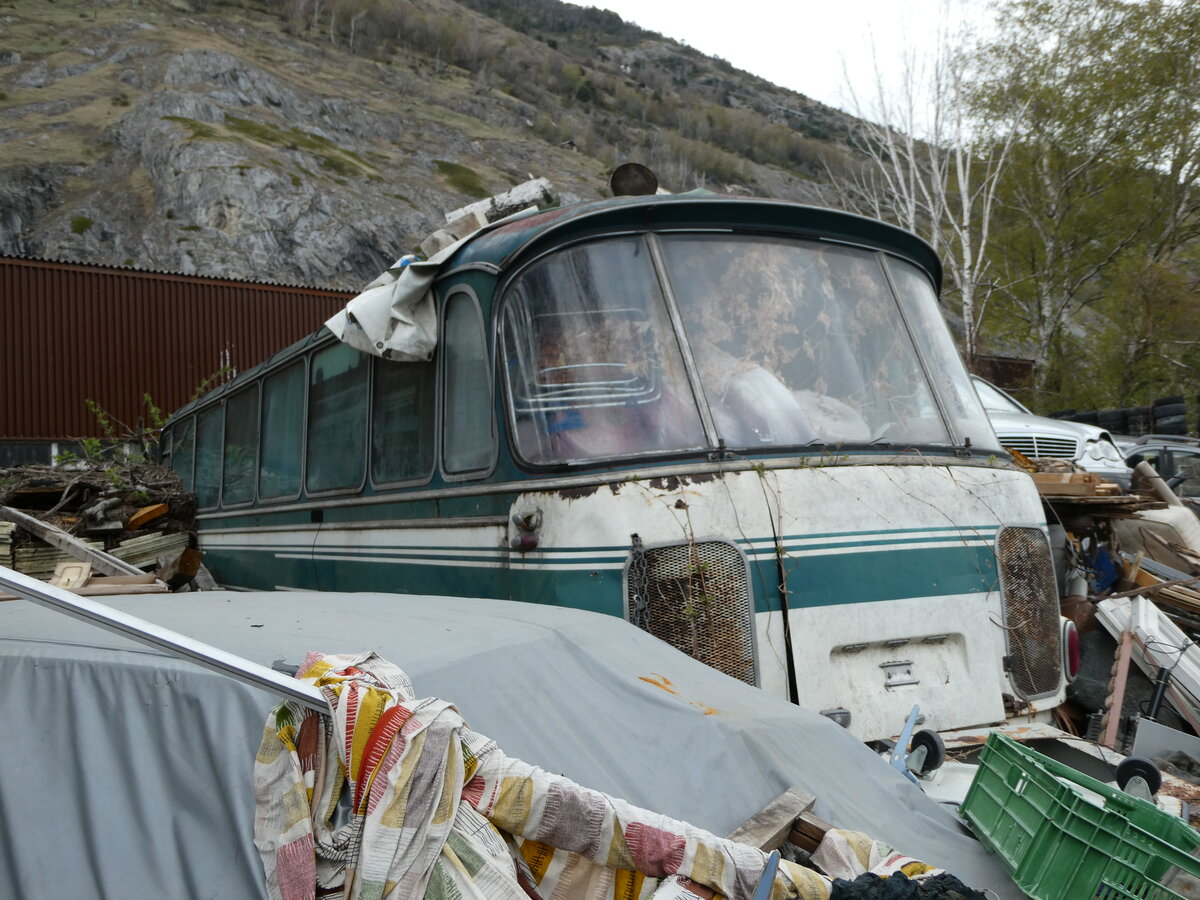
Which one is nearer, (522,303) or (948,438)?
(522,303)

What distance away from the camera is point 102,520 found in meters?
10.3

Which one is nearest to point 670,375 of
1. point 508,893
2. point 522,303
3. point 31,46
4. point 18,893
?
point 522,303

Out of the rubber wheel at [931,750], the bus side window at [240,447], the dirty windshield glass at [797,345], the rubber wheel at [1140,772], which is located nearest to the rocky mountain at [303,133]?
the bus side window at [240,447]

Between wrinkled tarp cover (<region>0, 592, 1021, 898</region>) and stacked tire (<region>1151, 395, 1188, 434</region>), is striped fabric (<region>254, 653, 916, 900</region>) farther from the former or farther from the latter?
stacked tire (<region>1151, 395, 1188, 434</region>)

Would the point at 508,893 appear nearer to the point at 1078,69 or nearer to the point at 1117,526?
the point at 1117,526

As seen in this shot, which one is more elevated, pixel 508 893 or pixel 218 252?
pixel 218 252

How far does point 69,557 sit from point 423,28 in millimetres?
77641

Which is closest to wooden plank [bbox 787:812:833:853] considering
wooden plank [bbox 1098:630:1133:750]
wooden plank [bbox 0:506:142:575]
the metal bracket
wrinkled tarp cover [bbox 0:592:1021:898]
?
wrinkled tarp cover [bbox 0:592:1021:898]

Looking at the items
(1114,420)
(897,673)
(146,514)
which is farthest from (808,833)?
(1114,420)

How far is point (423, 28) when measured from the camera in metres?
76.9

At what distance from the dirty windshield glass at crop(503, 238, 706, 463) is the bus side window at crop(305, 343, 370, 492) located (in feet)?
6.67

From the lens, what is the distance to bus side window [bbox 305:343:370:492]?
241 inches

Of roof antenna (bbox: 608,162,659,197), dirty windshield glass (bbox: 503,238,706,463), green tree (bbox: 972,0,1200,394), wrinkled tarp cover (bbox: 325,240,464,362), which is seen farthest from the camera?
green tree (bbox: 972,0,1200,394)

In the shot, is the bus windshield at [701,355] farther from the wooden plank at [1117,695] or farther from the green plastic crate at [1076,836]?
the green plastic crate at [1076,836]
